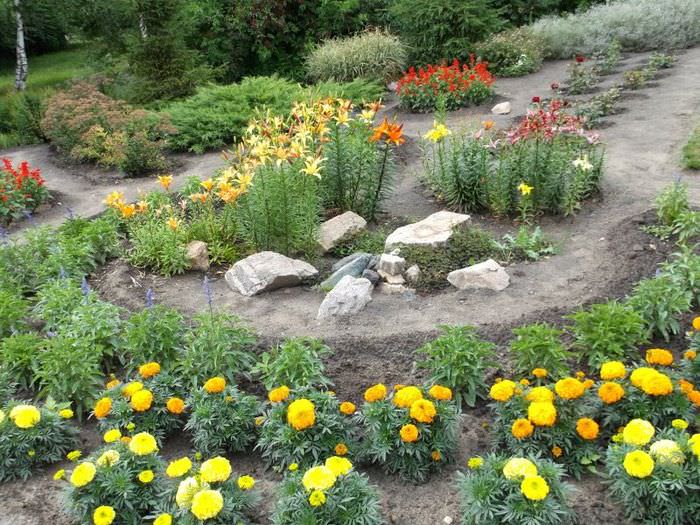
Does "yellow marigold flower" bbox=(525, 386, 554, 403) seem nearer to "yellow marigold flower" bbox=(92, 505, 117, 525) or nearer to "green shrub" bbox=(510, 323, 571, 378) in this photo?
"green shrub" bbox=(510, 323, 571, 378)

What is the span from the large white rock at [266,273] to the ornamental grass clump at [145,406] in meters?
1.48

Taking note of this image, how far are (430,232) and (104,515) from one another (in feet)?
11.7

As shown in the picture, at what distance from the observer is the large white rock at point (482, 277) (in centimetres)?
481

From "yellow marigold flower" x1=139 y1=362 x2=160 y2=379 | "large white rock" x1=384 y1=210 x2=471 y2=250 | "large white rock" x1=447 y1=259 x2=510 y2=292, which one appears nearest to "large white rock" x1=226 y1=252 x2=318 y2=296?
"large white rock" x1=384 y1=210 x2=471 y2=250

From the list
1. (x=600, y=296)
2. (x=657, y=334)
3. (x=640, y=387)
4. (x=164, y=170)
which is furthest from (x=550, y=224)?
(x=164, y=170)

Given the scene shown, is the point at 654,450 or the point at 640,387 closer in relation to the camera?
the point at 654,450

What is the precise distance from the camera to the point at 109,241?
19.2 ft

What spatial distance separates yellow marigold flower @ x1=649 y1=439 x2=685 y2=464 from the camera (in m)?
2.71

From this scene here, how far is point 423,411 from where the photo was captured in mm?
3014

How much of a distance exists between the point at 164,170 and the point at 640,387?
7652mm

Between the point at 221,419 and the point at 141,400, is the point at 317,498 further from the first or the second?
the point at 141,400

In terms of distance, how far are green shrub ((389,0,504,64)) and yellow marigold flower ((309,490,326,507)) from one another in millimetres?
12303

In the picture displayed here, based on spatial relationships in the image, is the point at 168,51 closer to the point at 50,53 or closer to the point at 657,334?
the point at 657,334

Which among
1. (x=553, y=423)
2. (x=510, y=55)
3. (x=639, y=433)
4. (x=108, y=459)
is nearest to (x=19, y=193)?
(x=108, y=459)
